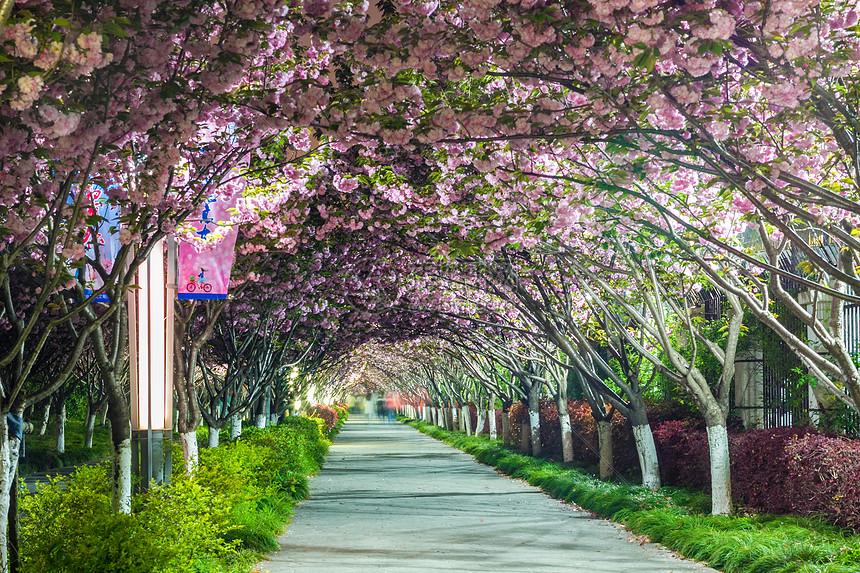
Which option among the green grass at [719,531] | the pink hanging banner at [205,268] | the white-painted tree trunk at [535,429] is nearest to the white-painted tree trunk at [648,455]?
the green grass at [719,531]

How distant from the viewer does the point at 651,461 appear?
47.2 ft

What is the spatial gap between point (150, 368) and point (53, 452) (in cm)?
1959

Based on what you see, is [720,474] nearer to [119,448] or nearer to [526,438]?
[119,448]

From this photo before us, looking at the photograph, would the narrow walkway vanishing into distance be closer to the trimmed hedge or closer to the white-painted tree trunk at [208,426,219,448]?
the trimmed hedge

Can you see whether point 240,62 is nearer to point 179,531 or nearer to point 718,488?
point 179,531

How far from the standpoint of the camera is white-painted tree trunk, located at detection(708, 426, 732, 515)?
11297mm

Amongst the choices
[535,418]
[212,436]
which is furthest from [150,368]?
[535,418]

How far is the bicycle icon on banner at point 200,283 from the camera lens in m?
10.1

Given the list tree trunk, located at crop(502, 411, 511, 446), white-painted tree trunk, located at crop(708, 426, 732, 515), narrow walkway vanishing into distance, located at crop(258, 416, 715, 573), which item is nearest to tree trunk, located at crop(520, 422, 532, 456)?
tree trunk, located at crop(502, 411, 511, 446)

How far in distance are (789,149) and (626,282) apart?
26.8 feet

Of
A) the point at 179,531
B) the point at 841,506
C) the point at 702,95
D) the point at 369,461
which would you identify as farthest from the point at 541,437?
the point at 702,95

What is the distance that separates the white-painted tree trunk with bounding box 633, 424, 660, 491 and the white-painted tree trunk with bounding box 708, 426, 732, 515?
2.73m

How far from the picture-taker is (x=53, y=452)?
2606cm

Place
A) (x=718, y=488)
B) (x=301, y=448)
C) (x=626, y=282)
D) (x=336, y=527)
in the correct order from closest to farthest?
(x=718, y=488) < (x=336, y=527) < (x=626, y=282) < (x=301, y=448)
